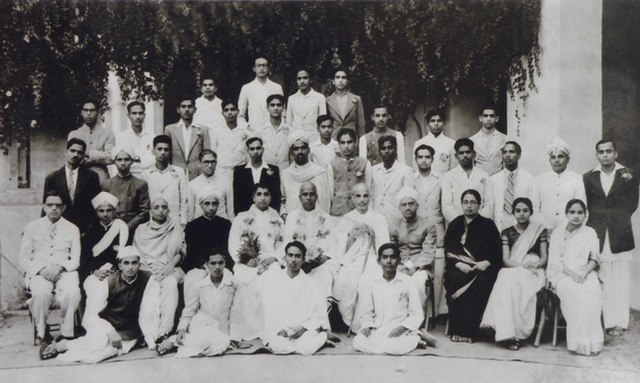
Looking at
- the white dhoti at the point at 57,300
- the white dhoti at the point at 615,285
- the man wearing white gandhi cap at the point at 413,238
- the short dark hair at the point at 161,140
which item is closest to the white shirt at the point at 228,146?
the short dark hair at the point at 161,140

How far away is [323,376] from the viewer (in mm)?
4324

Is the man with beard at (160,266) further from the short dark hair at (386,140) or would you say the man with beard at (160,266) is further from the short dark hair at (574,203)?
the short dark hair at (574,203)

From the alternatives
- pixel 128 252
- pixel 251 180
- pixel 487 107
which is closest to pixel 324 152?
pixel 251 180

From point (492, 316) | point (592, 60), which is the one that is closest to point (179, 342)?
point (492, 316)

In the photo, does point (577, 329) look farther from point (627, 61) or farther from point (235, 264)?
point (235, 264)

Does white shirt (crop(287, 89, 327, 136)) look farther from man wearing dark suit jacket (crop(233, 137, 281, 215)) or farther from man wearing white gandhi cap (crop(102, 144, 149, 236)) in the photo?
man wearing white gandhi cap (crop(102, 144, 149, 236))

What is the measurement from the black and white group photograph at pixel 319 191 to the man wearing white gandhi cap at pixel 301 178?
2cm

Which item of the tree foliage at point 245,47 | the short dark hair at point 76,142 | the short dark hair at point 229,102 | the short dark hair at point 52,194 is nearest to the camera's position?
the short dark hair at point 52,194

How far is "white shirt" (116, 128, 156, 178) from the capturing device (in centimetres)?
518

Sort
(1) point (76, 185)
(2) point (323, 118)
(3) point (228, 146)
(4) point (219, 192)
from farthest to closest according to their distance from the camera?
(3) point (228, 146) → (2) point (323, 118) → (4) point (219, 192) → (1) point (76, 185)

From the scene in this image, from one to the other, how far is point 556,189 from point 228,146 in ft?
8.15

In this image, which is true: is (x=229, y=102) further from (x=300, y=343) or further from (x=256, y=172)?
(x=300, y=343)

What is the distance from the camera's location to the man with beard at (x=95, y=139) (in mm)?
5148

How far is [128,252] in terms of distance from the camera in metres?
4.68
